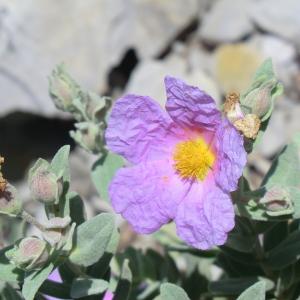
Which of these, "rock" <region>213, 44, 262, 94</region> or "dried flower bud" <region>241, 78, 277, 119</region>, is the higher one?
"dried flower bud" <region>241, 78, 277, 119</region>

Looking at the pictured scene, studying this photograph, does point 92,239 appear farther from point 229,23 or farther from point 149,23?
point 149,23

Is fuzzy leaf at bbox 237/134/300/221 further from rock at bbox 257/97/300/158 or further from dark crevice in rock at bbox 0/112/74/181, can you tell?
dark crevice in rock at bbox 0/112/74/181

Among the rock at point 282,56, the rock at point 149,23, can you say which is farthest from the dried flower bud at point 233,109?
the rock at point 149,23

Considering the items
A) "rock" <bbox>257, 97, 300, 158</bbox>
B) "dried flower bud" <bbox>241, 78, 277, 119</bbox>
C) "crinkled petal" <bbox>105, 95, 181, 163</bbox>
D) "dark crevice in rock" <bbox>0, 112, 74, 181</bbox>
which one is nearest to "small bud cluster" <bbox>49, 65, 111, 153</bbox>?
"crinkled petal" <bbox>105, 95, 181, 163</bbox>

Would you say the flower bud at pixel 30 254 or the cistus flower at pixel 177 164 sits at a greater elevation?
the cistus flower at pixel 177 164

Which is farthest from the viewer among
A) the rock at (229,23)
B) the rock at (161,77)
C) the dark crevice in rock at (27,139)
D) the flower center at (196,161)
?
the rock at (229,23)

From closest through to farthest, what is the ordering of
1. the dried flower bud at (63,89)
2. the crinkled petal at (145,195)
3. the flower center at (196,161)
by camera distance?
the crinkled petal at (145,195) → the flower center at (196,161) → the dried flower bud at (63,89)

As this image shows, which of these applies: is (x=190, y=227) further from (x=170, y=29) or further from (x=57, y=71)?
(x=170, y=29)

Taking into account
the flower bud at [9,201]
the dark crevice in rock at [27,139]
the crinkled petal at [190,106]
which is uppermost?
the crinkled petal at [190,106]

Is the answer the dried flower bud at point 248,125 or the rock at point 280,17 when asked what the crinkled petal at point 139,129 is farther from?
the rock at point 280,17
